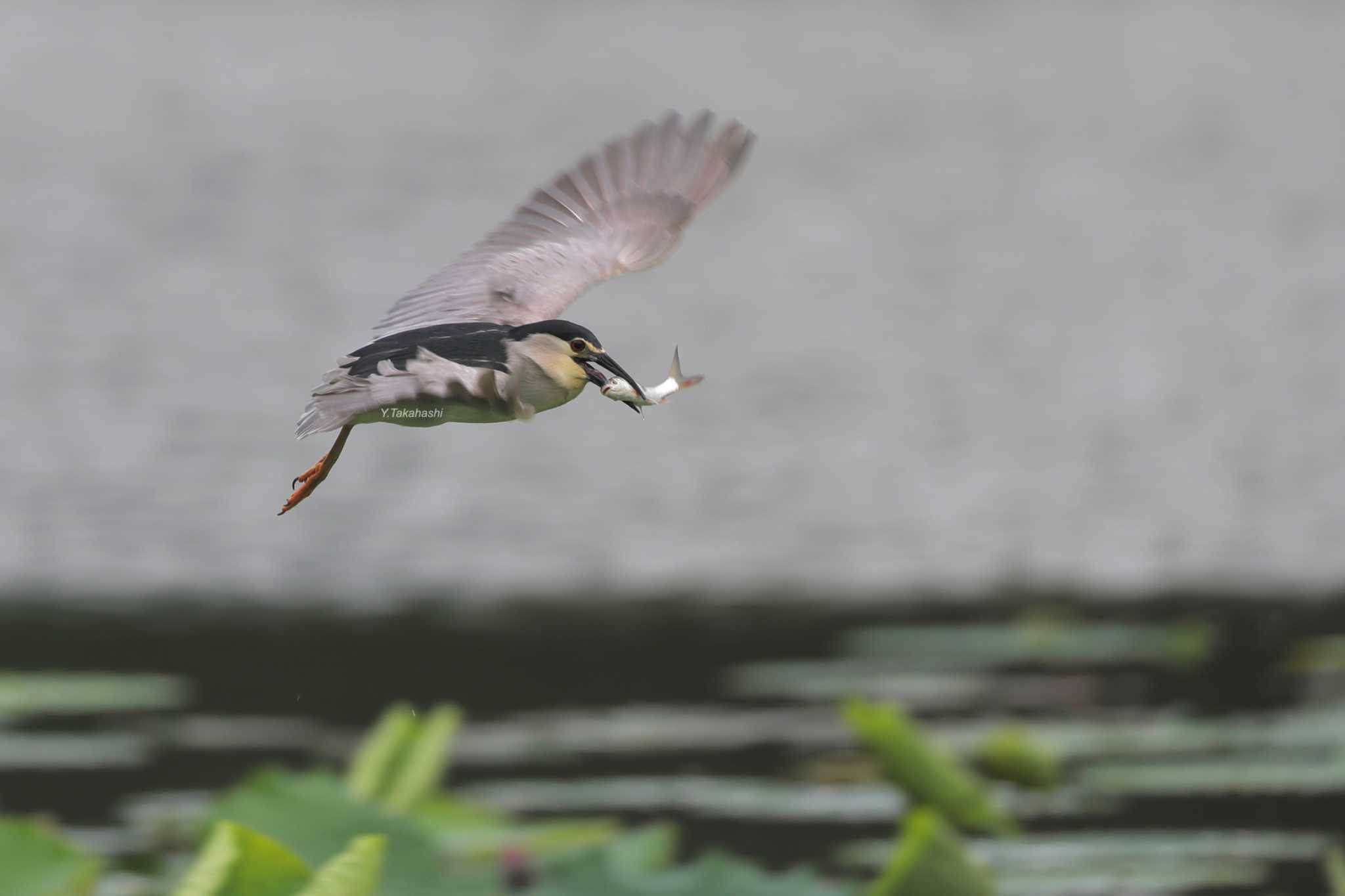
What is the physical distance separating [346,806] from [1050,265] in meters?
15.2

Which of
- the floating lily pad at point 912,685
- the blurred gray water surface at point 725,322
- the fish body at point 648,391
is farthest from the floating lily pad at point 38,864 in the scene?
the blurred gray water surface at point 725,322

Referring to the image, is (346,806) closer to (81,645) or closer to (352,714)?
(352,714)

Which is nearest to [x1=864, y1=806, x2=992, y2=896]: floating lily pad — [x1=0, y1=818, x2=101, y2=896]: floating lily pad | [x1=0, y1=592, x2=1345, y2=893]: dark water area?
[x1=0, y1=818, x2=101, y2=896]: floating lily pad

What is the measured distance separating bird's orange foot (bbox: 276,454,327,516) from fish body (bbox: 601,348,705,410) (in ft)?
0.77

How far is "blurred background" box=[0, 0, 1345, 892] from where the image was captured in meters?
9.02

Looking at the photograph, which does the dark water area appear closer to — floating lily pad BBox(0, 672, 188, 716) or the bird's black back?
floating lily pad BBox(0, 672, 188, 716)

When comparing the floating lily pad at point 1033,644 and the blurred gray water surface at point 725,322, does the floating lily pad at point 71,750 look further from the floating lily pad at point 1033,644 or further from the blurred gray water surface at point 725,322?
the floating lily pad at point 1033,644

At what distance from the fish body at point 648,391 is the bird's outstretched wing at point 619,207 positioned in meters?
0.33

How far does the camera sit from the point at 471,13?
3353 cm

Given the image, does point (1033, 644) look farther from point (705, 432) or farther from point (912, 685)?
point (705, 432)

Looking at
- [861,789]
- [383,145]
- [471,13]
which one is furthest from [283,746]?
[471,13]

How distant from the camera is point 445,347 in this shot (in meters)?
1.65

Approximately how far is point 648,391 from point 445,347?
188 mm

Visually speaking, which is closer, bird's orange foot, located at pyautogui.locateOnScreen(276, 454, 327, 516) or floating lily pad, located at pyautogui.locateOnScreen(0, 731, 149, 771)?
bird's orange foot, located at pyautogui.locateOnScreen(276, 454, 327, 516)
